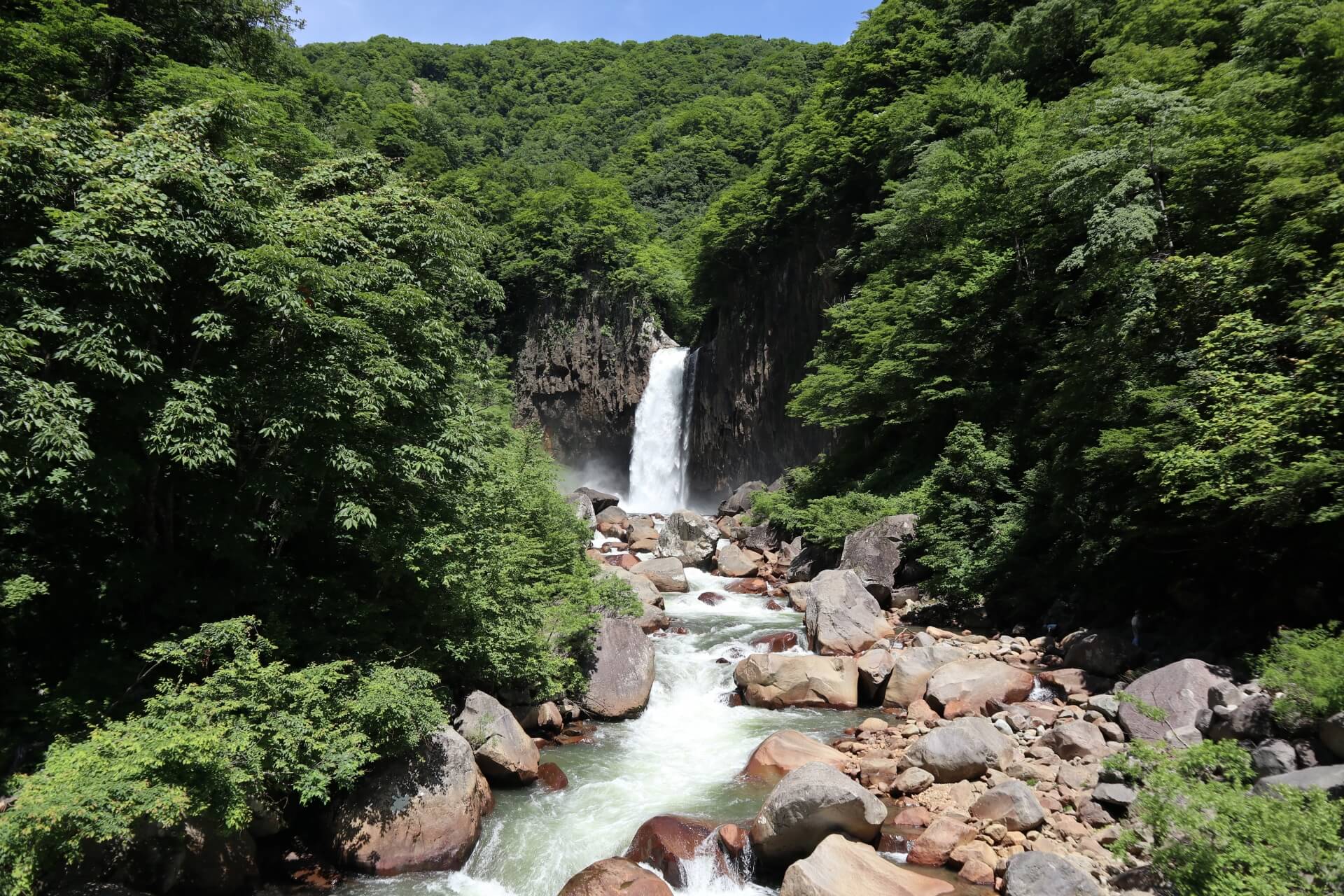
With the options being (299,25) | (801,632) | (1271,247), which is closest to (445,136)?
(299,25)

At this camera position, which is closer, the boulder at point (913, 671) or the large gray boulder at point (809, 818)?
the large gray boulder at point (809, 818)

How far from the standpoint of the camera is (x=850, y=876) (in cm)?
710

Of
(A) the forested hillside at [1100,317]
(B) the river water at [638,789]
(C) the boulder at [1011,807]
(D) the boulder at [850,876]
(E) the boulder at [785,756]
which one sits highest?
(A) the forested hillside at [1100,317]

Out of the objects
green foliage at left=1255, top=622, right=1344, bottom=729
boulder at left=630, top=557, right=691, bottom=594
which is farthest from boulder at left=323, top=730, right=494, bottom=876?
boulder at left=630, top=557, right=691, bottom=594

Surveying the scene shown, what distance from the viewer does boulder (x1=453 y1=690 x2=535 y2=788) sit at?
385 inches

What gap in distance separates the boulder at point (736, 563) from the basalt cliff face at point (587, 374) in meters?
20.8

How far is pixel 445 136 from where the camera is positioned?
192 feet

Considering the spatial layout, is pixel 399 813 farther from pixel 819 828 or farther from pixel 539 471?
pixel 539 471

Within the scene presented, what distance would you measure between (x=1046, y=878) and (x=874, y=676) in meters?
6.26

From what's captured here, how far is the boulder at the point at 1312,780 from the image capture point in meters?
6.02

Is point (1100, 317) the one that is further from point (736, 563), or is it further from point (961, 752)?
point (736, 563)

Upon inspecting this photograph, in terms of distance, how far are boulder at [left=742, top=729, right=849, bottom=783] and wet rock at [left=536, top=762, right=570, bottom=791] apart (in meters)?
2.68

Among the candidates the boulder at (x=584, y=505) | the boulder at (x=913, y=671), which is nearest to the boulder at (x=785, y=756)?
the boulder at (x=913, y=671)

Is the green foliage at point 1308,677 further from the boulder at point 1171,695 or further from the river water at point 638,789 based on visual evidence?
the river water at point 638,789
